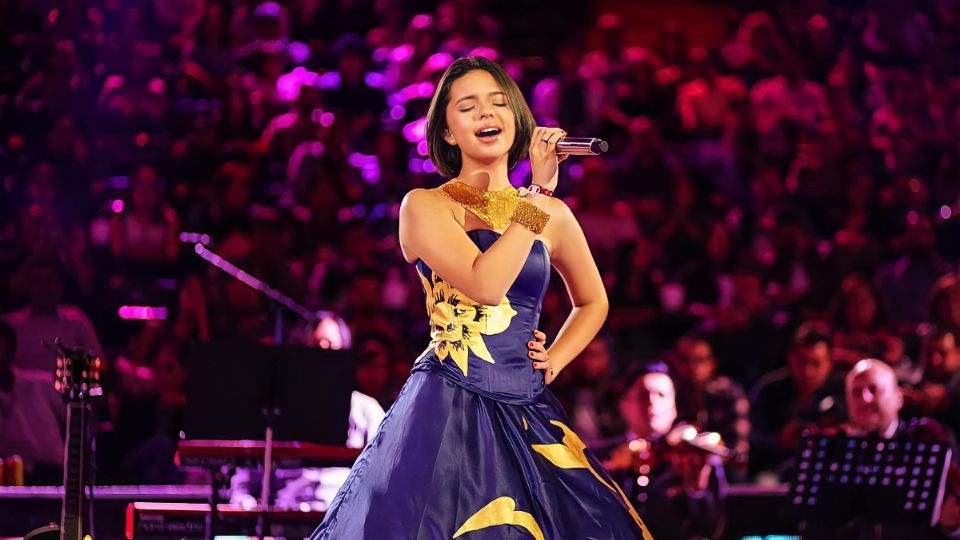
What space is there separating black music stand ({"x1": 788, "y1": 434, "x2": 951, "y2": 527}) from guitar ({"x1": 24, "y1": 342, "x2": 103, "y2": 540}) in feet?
10.7

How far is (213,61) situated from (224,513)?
6.71 meters

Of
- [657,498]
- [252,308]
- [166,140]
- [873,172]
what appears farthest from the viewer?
[873,172]

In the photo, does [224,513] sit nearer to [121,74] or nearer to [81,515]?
[81,515]

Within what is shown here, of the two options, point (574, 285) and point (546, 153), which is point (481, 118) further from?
point (574, 285)

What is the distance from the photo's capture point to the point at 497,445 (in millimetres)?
3676

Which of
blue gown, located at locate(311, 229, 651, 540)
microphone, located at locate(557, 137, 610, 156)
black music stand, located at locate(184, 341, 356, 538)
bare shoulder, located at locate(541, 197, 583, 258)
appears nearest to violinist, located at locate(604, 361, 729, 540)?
black music stand, located at locate(184, 341, 356, 538)

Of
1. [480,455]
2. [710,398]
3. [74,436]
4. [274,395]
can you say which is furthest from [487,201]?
[710,398]

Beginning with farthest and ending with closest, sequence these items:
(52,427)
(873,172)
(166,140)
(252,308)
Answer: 1. (873,172)
2. (166,140)
3. (252,308)
4. (52,427)

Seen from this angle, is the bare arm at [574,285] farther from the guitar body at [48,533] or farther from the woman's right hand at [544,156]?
the guitar body at [48,533]

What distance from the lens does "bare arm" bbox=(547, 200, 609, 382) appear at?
13.4 feet

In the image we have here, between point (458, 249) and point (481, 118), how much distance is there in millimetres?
441

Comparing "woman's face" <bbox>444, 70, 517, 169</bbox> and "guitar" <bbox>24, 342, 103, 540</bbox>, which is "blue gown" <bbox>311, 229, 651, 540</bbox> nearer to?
"woman's face" <bbox>444, 70, 517, 169</bbox>

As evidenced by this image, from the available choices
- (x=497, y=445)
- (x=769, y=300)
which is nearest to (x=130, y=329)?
(x=769, y=300)

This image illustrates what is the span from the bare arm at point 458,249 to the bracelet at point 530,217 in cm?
2
